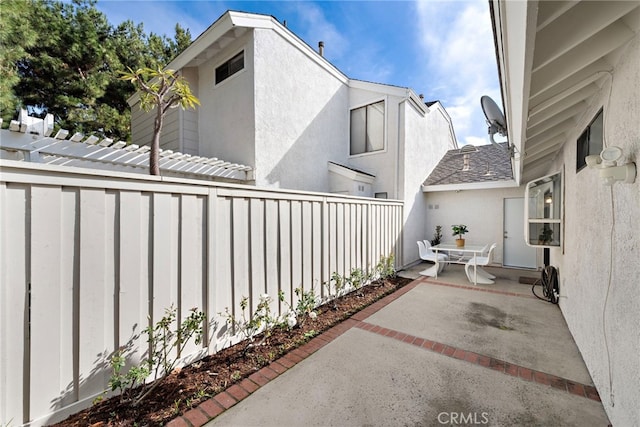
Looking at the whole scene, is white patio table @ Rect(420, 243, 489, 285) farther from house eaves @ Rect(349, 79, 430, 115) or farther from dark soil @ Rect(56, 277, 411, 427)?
house eaves @ Rect(349, 79, 430, 115)

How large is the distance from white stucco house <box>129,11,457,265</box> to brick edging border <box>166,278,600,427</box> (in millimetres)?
4693

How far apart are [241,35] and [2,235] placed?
25.2ft

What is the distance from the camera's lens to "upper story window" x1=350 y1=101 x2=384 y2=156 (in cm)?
966

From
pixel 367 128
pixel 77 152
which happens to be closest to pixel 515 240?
pixel 367 128

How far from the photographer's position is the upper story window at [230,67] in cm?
740

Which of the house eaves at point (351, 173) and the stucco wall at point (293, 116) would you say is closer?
the stucco wall at point (293, 116)

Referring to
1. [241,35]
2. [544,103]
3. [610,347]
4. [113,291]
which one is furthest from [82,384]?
[241,35]

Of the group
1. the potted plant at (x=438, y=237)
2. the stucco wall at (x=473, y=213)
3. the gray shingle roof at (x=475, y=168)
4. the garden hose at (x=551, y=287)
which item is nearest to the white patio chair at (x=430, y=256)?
the stucco wall at (x=473, y=213)

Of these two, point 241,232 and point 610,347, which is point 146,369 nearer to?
point 241,232

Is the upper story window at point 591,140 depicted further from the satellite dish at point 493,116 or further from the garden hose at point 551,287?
the garden hose at point 551,287

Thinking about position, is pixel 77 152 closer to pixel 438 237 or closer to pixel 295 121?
pixel 295 121

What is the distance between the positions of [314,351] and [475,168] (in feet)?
36.1

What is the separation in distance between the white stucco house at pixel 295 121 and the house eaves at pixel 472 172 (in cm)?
85

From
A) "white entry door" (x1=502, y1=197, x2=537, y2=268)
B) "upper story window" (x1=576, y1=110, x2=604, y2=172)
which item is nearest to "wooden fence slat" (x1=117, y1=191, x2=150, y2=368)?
"upper story window" (x1=576, y1=110, x2=604, y2=172)
